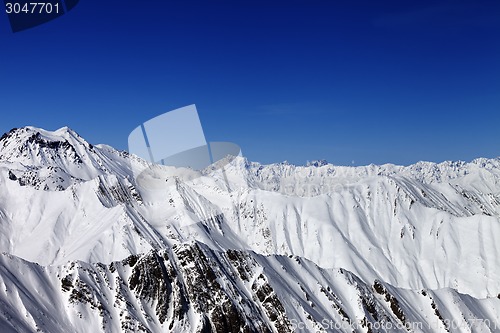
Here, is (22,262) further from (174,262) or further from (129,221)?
(129,221)

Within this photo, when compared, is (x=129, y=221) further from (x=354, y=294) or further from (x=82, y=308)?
(x=354, y=294)

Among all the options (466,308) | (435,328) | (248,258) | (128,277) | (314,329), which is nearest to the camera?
(128,277)

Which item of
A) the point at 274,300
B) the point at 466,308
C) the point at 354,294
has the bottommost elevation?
the point at 466,308

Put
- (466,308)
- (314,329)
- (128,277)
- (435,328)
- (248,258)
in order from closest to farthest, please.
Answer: (128,277)
(314,329)
(248,258)
(435,328)
(466,308)

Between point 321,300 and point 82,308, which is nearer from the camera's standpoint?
point 82,308

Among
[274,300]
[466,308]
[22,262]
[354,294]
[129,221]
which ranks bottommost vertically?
[466,308]

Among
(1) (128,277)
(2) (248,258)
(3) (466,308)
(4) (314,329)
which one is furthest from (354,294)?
(1) (128,277)

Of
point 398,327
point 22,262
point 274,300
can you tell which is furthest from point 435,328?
point 22,262

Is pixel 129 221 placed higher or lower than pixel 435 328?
higher

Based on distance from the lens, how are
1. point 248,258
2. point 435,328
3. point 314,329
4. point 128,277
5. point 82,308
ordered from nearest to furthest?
point 82,308
point 128,277
point 314,329
point 248,258
point 435,328
